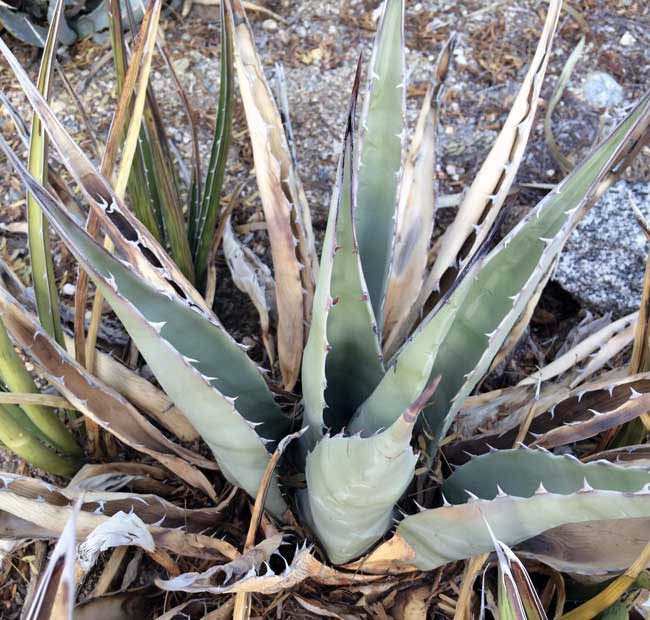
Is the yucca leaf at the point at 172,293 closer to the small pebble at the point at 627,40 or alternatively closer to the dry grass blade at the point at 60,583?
the dry grass blade at the point at 60,583

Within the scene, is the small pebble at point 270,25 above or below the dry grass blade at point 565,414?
above

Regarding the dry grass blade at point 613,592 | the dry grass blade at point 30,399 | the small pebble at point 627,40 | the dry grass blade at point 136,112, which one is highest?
the dry grass blade at point 136,112

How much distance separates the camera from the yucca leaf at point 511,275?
692 millimetres

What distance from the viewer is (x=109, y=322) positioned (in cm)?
121

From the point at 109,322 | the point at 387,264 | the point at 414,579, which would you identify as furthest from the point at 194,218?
the point at 414,579

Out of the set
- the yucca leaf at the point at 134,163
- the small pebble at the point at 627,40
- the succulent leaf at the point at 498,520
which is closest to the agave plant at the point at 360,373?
the succulent leaf at the point at 498,520

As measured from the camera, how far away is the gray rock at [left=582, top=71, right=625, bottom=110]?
1495 mm

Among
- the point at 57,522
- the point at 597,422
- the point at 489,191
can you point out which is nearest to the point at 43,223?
Result: the point at 57,522

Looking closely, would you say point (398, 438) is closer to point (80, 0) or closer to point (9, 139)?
point (9, 139)

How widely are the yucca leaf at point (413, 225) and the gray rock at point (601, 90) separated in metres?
0.66

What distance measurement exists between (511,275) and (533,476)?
0.21m

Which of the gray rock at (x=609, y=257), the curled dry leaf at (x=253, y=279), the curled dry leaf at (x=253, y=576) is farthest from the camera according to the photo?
the gray rock at (x=609, y=257)

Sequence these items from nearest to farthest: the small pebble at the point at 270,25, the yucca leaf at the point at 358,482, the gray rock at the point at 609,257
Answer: the yucca leaf at the point at 358,482 → the gray rock at the point at 609,257 → the small pebble at the point at 270,25

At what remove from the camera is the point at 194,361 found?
682mm
